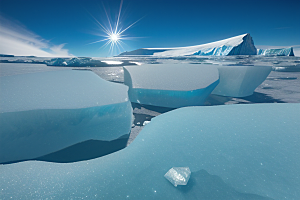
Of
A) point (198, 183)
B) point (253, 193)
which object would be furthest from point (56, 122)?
point (253, 193)

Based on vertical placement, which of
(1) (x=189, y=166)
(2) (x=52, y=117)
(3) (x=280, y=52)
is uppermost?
(3) (x=280, y=52)

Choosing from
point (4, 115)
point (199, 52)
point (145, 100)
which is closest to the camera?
point (4, 115)

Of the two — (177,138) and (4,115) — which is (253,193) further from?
(4,115)

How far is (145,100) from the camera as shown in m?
3.39

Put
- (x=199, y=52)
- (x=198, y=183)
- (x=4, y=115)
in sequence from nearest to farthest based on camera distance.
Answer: (x=198, y=183), (x=4, y=115), (x=199, y=52)

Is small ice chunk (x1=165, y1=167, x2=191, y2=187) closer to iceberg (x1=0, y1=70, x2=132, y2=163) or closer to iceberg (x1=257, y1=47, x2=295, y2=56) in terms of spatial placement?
iceberg (x1=0, y1=70, x2=132, y2=163)

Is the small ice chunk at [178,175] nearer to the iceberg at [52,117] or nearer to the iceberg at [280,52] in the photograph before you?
the iceberg at [52,117]

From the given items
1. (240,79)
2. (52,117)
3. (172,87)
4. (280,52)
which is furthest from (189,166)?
(280,52)

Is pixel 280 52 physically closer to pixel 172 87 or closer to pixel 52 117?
pixel 172 87

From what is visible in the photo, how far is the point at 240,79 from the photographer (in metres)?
4.02

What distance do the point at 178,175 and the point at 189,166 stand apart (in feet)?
0.43

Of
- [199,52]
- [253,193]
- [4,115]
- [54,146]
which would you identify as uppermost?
[199,52]

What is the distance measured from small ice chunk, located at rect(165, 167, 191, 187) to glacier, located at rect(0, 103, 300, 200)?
0.10ft

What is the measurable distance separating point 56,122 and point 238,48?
1666 inches
